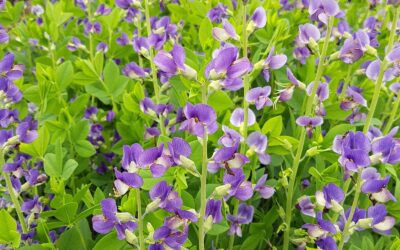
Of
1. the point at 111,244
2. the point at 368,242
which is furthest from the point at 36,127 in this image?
the point at 368,242

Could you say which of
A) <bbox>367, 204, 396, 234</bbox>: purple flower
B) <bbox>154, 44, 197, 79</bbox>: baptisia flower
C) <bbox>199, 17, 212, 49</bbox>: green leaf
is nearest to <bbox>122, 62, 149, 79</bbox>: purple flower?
<bbox>199, 17, 212, 49</bbox>: green leaf

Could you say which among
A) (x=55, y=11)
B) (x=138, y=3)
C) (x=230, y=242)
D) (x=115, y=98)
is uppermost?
(x=138, y=3)

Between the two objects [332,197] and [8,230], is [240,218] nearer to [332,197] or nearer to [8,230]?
[332,197]

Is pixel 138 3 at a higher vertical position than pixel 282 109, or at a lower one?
higher

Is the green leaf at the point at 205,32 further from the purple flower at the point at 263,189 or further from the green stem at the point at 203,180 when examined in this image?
the green stem at the point at 203,180

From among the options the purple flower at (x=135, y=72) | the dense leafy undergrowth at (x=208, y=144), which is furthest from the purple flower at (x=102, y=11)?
the purple flower at (x=135, y=72)

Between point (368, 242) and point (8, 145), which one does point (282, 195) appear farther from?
point (8, 145)
